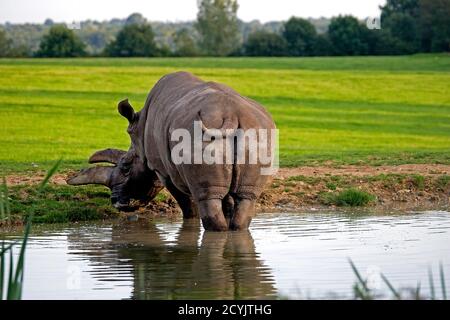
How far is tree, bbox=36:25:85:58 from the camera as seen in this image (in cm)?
8056

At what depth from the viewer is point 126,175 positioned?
608 inches

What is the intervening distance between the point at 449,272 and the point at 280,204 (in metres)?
6.51

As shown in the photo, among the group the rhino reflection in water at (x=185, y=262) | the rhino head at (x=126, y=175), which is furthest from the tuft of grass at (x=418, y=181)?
the rhino reflection in water at (x=185, y=262)

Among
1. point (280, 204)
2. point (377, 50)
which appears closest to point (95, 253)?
point (280, 204)

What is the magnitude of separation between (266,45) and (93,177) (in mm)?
71491

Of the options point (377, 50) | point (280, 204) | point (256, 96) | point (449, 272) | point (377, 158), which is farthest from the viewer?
point (377, 50)

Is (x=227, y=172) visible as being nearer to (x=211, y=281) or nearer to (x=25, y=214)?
(x=211, y=281)

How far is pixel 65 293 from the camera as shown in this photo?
31.5 feet

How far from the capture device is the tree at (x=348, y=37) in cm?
8094

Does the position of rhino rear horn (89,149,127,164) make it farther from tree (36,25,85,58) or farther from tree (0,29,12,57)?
tree (0,29,12,57)

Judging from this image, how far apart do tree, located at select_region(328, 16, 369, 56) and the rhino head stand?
216 ft

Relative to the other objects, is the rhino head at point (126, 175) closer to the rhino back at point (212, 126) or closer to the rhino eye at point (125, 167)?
the rhino eye at point (125, 167)

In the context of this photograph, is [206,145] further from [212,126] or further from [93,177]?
[93,177]

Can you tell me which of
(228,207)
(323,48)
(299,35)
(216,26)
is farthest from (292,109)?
(216,26)
